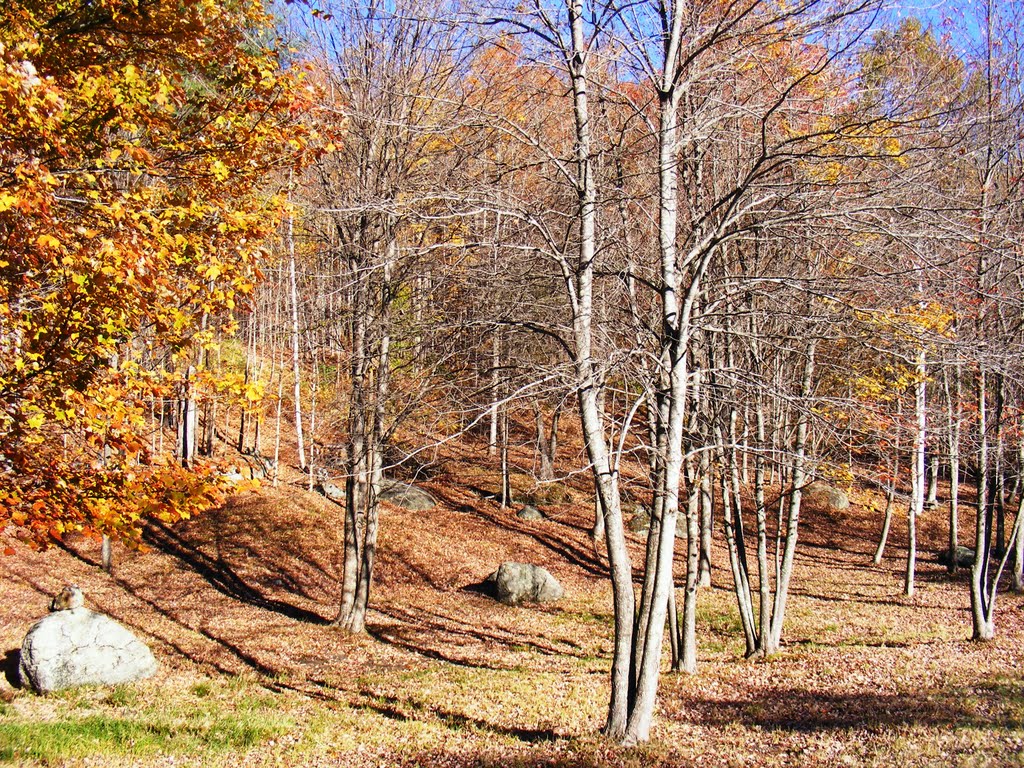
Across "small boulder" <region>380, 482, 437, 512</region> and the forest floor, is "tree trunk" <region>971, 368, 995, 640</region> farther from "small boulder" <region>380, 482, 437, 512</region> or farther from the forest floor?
"small boulder" <region>380, 482, 437, 512</region>

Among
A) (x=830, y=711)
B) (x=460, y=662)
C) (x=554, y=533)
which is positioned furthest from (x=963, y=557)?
(x=460, y=662)

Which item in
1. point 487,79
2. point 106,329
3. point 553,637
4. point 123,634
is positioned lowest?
point 553,637

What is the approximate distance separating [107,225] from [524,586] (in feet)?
49.6

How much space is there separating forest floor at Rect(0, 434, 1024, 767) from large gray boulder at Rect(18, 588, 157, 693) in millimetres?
296

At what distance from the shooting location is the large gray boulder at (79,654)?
10.3 meters

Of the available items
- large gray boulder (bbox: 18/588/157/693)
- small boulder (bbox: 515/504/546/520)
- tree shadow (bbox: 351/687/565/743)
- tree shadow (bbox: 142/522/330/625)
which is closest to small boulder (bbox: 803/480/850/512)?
small boulder (bbox: 515/504/546/520)

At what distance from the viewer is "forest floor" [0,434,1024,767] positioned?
7492mm

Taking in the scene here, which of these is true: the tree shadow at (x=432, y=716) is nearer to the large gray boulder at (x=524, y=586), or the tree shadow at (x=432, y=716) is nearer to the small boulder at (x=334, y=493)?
the large gray boulder at (x=524, y=586)

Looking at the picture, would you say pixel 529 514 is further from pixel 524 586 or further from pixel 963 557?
pixel 963 557

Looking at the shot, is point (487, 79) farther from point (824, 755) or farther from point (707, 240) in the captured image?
point (824, 755)

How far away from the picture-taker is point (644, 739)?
22.9ft

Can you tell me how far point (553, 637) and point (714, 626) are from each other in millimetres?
3453

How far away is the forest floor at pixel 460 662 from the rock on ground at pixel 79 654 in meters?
0.30

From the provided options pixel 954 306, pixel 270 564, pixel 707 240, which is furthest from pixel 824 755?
pixel 270 564
